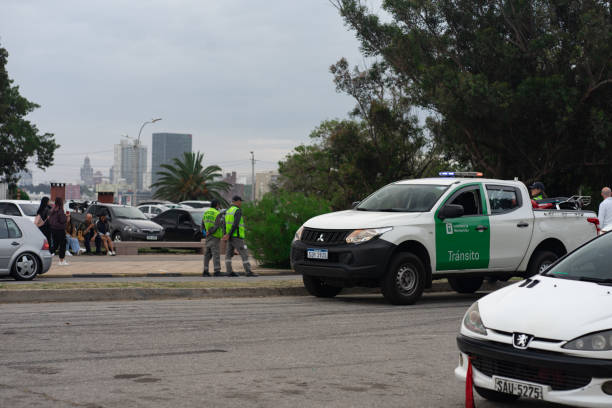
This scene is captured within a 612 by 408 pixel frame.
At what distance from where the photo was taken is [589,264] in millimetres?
6238

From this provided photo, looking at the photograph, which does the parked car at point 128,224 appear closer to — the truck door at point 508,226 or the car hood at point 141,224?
the car hood at point 141,224

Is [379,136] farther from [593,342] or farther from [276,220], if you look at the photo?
[593,342]

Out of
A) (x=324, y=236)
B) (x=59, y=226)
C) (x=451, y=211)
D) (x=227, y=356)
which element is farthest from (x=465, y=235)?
(x=59, y=226)

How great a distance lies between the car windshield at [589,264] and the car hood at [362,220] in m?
5.53

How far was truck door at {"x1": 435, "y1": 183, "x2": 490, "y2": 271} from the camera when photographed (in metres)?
12.6

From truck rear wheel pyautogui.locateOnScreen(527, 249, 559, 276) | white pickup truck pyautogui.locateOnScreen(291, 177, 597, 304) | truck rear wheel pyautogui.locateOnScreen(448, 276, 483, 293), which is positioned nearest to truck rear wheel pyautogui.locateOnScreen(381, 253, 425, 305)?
white pickup truck pyautogui.locateOnScreen(291, 177, 597, 304)

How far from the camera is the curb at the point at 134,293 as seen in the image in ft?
40.6

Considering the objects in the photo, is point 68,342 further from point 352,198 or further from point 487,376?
point 352,198

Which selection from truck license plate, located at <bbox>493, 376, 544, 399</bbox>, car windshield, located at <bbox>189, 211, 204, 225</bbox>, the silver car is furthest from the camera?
car windshield, located at <bbox>189, 211, 204, 225</bbox>

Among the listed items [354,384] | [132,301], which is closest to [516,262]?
[132,301]

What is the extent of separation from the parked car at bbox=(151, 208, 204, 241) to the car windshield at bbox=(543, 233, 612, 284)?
27543 millimetres

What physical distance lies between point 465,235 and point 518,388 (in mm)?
7805

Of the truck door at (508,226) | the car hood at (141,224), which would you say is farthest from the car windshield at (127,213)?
the truck door at (508,226)

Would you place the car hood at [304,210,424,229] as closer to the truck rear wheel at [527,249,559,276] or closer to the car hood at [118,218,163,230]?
the truck rear wheel at [527,249,559,276]
